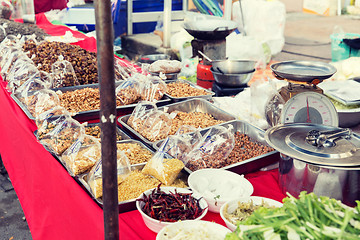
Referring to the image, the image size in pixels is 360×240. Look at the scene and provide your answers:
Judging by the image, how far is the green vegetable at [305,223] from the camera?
751 mm

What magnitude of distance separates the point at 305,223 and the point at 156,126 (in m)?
1.19

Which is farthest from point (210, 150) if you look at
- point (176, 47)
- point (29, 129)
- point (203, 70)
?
point (176, 47)

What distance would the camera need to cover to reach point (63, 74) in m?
2.51

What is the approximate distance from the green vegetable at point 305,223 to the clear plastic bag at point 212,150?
0.69 meters

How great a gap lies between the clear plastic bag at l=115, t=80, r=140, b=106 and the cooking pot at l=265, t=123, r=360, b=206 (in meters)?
1.12

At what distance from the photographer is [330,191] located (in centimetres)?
121

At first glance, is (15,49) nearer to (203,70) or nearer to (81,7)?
(203,70)

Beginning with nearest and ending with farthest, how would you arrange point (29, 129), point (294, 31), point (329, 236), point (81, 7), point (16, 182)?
1. point (329, 236)
2. point (29, 129)
3. point (16, 182)
4. point (81, 7)
5. point (294, 31)

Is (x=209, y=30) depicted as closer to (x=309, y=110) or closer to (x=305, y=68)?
(x=305, y=68)

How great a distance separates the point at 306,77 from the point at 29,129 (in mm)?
1432

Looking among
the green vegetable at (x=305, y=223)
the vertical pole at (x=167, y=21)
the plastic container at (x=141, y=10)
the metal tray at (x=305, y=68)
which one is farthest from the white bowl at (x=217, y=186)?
the plastic container at (x=141, y=10)

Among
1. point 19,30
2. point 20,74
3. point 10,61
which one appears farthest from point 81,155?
point 19,30

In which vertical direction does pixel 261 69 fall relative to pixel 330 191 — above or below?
below

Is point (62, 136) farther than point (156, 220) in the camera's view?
Yes
